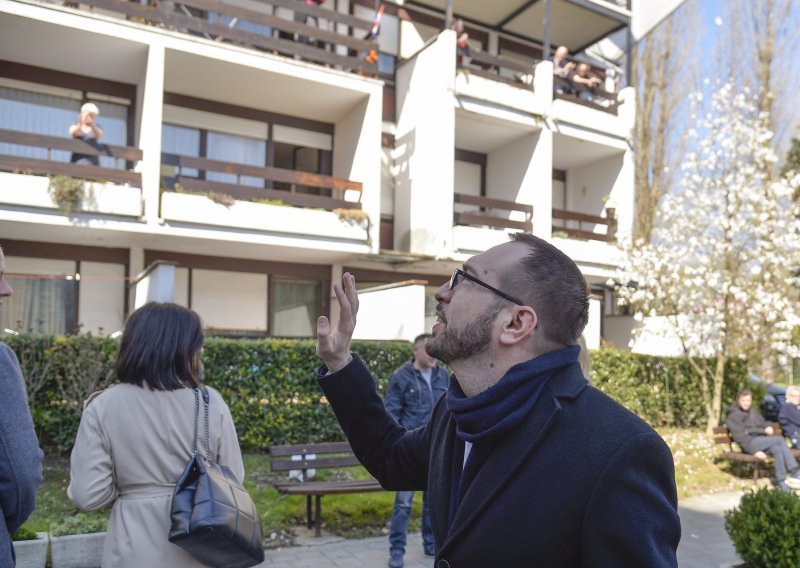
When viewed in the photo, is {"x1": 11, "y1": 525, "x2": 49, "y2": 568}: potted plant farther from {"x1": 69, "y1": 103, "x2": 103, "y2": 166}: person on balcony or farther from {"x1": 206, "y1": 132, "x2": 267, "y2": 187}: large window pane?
{"x1": 206, "y1": 132, "x2": 267, "y2": 187}: large window pane

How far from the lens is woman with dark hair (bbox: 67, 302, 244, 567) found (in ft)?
9.46

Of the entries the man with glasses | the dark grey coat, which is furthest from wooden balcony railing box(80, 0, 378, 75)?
the dark grey coat

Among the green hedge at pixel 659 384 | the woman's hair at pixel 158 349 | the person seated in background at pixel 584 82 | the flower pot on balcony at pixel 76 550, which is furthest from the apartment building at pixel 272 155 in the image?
the woman's hair at pixel 158 349

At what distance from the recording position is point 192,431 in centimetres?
302

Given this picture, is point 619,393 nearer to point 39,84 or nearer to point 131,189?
point 131,189

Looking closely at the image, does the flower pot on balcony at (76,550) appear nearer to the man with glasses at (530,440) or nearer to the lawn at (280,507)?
the lawn at (280,507)

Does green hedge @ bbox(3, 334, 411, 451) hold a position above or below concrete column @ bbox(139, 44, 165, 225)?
below

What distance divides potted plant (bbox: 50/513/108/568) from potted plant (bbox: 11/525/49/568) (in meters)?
0.09

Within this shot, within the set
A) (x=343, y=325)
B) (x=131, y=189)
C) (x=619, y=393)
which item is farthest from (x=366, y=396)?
(x=619, y=393)

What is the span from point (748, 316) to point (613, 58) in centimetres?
1215

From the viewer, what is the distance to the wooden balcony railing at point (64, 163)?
1224 centimetres

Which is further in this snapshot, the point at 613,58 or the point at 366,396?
the point at 613,58

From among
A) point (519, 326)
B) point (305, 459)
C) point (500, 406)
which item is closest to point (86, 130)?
point (305, 459)

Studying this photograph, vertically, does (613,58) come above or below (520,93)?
above
